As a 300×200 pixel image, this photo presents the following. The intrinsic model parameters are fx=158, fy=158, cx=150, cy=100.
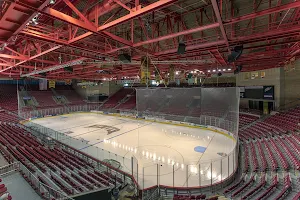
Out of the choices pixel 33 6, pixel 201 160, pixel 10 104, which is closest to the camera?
pixel 33 6

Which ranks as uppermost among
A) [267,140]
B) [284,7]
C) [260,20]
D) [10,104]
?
[260,20]

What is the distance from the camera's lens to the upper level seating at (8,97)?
2913 cm

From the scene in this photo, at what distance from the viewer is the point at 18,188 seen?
5.78 metres

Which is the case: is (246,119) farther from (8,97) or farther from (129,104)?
(8,97)

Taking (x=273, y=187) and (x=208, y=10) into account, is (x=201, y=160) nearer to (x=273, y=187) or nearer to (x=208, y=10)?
(x=273, y=187)

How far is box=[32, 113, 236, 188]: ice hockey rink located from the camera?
28.6 feet

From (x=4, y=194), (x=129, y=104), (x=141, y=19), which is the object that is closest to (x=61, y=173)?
(x=4, y=194)

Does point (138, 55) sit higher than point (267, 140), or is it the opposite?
point (138, 55)

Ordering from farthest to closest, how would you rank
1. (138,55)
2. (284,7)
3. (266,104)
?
(266,104)
(138,55)
(284,7)

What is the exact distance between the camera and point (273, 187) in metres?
6.93

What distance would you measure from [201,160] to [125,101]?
87.5ft

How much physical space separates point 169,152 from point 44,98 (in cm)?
3480

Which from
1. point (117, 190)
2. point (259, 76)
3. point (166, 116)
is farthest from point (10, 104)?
point (259, 76)

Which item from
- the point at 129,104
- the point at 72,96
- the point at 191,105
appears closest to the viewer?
the point at 191,105
